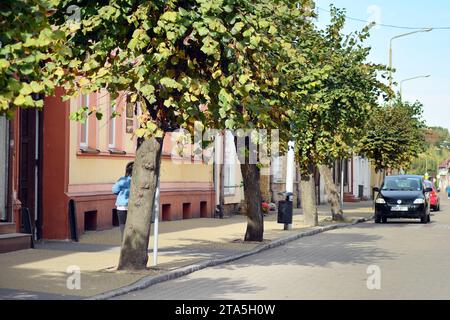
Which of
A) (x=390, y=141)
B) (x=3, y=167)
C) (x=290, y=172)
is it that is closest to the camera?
(x=3, y=167)

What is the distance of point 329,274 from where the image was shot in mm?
16234

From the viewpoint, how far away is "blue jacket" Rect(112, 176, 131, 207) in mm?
19422

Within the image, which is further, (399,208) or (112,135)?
(399,208)

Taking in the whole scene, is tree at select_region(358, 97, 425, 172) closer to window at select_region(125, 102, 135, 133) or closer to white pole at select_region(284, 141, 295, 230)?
white pole at select_region(284, 141, 295, 230)

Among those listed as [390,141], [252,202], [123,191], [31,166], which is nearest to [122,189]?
[123,191]

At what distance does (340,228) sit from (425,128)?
30845 mm

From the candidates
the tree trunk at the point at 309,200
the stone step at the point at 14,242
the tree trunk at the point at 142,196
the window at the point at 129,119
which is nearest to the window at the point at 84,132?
the window at the point at 129,119

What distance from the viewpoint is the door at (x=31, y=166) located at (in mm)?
22094

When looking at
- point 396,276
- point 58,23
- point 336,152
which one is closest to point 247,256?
point 396,276

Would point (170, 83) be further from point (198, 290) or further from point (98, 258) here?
point (98, 258)

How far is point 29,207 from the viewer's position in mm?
22219

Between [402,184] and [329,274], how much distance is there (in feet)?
70.6

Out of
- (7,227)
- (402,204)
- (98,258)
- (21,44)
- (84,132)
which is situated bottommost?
(98,258)

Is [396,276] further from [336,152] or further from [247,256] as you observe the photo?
[336,152]
